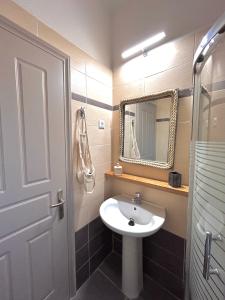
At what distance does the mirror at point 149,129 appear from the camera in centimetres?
132

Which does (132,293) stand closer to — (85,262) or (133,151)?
(85,262)

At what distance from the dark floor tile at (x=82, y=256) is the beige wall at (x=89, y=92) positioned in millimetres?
244

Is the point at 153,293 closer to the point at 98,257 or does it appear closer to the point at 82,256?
the point at 98,257

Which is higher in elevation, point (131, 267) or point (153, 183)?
point (153, 183)

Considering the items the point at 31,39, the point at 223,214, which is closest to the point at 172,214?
the point at 223,214

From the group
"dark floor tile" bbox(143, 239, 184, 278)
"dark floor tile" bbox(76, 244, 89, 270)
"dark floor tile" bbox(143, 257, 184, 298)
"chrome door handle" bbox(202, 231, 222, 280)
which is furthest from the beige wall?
"chrome door handle" bbox(202, 231, 222, 280)

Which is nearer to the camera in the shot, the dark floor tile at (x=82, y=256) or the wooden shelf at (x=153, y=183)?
the wooden shelf at (x=153, y=183)

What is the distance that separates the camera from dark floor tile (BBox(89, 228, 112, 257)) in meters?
1.55

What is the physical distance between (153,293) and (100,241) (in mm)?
660

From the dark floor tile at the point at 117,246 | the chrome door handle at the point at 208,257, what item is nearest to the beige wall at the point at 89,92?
the dark floor tile at the point at 117,246

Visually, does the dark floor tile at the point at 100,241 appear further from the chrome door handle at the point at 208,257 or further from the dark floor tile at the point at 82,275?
the chrome door handle at the point at 208,257

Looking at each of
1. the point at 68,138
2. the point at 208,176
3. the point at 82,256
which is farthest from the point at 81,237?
the point at 208,176

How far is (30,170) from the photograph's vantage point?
3.31 ft

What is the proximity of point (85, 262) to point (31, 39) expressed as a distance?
1.90m
